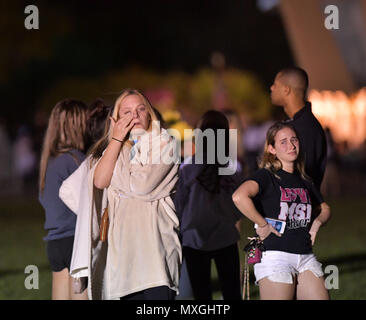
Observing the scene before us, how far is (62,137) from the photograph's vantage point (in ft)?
26.4

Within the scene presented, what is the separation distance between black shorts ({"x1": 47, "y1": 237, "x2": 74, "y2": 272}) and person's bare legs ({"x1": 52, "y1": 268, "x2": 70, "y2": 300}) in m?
0.09

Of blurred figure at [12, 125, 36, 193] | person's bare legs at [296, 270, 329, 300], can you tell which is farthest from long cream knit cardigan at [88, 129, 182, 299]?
blurred figure at [12, 125, 36, 193]

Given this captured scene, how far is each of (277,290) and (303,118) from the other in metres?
1.75

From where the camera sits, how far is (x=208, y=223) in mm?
8422

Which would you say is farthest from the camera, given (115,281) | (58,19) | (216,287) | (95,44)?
(95,44)

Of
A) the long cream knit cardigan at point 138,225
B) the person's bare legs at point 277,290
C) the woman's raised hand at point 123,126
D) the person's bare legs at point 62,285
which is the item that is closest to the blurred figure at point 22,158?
the person's bare legs at point 62,285

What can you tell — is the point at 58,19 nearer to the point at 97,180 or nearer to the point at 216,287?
the point at 216,287

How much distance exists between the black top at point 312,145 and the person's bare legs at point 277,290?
1.28 m

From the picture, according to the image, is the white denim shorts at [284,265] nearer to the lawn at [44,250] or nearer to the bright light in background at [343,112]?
the lawn at [44,250]

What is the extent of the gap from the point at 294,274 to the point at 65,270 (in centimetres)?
220

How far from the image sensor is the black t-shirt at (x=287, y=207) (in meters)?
6.75

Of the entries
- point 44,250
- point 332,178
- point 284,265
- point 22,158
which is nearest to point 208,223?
point 284,265

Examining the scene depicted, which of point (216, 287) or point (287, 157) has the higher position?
point (287, 157)
